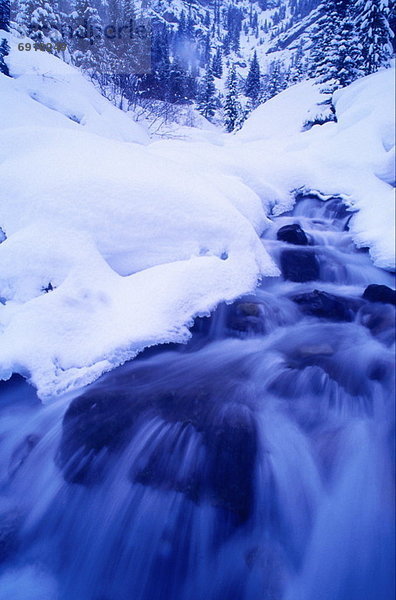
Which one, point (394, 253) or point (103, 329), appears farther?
point (394, 253)

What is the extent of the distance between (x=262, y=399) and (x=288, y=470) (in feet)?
2.09

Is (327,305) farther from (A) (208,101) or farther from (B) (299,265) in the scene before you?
(A) (208,101)

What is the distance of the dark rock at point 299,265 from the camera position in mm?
4551

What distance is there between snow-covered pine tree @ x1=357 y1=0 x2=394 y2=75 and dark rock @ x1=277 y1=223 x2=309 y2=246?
930cm

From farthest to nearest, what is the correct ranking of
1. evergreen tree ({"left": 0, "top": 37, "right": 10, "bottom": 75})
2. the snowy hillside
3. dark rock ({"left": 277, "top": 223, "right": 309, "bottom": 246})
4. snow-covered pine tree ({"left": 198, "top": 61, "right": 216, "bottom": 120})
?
snow-covered pine tree ({"left": 198, "top": 61, "right": 216, "bottom": 120}) < the snowy hillside < evergreen tree ({"left": 0, "top": 37, "right": 10, "bottom": 75}) < dark rock ({"left": 277, "top": 223, "right": 309, "bottom": 246})

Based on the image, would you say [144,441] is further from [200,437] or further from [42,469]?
[42,469]

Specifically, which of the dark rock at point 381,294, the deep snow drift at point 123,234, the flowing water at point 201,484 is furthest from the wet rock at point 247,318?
the dark rock at point 381,294

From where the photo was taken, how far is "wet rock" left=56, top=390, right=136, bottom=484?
2.31 meters

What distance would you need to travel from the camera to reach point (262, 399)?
9.41 feet

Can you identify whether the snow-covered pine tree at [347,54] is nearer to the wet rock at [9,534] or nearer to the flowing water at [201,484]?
the flowing water at [201,484]

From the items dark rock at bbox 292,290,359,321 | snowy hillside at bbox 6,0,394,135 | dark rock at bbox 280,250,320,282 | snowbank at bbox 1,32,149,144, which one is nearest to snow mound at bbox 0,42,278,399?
dark rock at bbox 280,250,320,282

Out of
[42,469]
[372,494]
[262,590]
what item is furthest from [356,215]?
[42,469]

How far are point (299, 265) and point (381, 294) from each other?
3.82 ft

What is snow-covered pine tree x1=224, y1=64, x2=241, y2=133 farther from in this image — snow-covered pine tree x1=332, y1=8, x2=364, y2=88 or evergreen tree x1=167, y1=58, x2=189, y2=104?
snow-covered pine tree x1=332, y1=8, x2=364, y2=88
